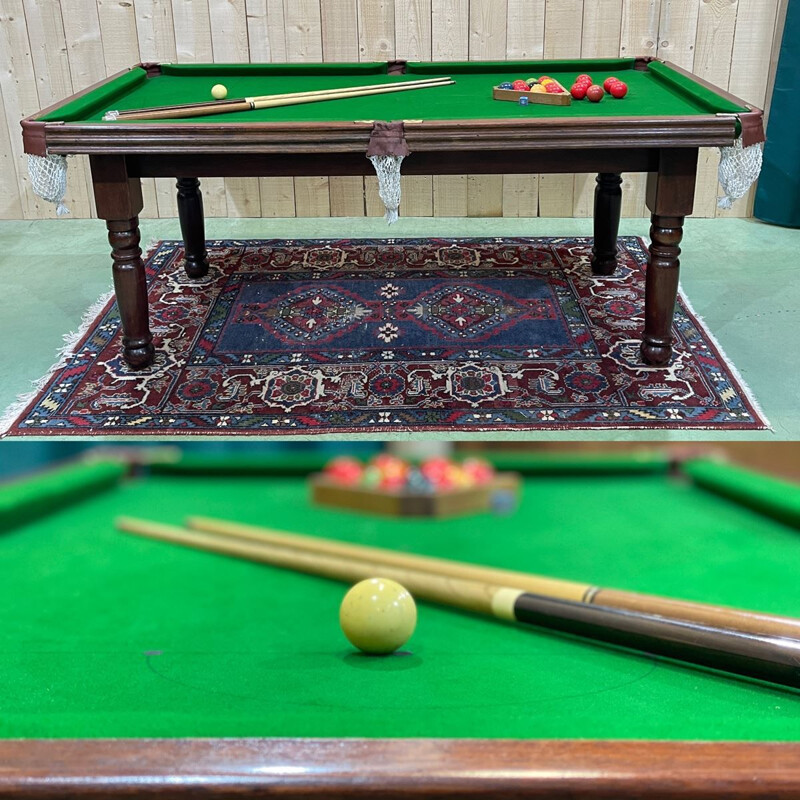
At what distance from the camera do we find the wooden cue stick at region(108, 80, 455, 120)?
2.81 m

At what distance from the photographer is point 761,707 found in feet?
2.66

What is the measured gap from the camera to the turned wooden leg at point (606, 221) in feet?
12.3

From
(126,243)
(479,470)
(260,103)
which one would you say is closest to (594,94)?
(260,103)

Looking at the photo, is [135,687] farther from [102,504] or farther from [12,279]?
[12,279]

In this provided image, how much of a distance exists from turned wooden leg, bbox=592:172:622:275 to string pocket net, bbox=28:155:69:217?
2.14m

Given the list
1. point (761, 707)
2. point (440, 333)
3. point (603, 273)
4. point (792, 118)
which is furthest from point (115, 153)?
point (792, 118)

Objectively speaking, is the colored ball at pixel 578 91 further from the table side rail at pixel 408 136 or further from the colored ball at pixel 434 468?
the colored ball at pixel 434 468

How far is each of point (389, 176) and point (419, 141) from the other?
14 centimetres

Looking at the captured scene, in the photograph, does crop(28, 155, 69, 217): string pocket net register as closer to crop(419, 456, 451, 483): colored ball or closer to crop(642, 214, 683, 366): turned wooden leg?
crop(642, 214, 683, 366): turned wooden leg

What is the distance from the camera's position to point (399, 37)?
461 centimetres

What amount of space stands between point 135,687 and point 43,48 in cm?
468

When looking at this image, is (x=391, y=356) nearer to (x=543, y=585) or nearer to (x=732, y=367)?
(x=732, y=367)

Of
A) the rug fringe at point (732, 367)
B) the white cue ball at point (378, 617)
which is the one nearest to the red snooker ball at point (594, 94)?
the rug fringe at point (732, 367)

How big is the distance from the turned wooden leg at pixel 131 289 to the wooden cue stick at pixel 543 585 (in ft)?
6.29
